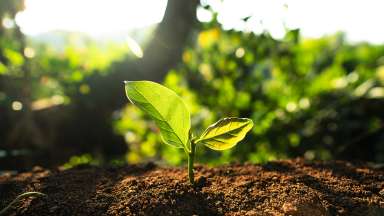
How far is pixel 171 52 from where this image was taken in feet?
9.93

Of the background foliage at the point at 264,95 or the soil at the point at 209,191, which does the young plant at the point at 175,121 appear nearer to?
the soil at the point at 209,191

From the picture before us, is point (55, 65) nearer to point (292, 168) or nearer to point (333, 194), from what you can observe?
point (292, 168)

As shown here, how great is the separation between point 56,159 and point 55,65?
676 millimetres

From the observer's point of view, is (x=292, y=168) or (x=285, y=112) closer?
(x=292, y=168)

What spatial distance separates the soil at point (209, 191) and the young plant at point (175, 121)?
0.12 m

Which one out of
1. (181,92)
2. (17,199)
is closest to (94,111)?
(181,92)

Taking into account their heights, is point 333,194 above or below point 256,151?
below

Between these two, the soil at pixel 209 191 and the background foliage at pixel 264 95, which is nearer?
the soil at pixel 209 191

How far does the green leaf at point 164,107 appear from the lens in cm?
104

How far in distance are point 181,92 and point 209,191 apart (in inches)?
77.3

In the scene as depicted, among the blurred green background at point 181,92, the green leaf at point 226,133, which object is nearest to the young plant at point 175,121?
the green leaf at point 226,133

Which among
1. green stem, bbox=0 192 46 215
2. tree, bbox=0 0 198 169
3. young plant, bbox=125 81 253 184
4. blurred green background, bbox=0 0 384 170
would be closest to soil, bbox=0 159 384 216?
green stem, bbox=0 192 46 215

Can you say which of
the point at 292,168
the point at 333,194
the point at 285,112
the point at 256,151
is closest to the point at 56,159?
the point at 256,151

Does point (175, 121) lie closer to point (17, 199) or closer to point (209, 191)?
point (209, 191)
